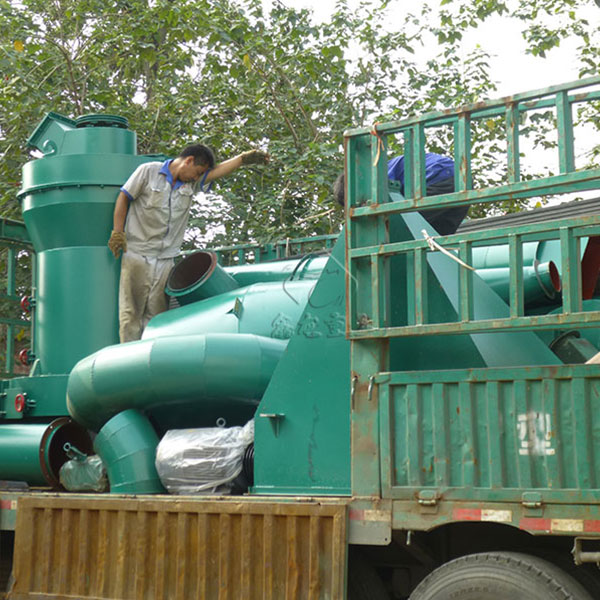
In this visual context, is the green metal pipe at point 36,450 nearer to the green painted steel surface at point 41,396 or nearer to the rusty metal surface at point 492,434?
the green painted steel surface at point 41,396

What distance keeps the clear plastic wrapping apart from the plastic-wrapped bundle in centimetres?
65

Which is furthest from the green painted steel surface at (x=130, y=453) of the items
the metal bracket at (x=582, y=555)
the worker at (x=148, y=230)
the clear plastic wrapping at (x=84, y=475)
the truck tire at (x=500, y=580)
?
the metal bracket at (x=582, y=555)

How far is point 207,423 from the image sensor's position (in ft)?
19.6

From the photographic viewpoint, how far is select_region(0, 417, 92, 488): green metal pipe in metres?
6.57

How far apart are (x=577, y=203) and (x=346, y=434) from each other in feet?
8.70

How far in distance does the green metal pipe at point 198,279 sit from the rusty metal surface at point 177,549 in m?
1.65

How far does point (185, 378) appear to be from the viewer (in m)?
5.62

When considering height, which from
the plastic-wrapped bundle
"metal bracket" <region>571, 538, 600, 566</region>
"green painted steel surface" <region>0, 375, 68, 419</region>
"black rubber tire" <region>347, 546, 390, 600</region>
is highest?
"green painted steel surface" <region>0, 375, 68, 419</region>

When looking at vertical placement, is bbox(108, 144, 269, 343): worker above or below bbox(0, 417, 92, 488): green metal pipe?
above

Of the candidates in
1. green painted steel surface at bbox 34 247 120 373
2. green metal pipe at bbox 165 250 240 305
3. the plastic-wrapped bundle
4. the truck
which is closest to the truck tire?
the truck

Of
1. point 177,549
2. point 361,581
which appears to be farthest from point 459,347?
point 177,549

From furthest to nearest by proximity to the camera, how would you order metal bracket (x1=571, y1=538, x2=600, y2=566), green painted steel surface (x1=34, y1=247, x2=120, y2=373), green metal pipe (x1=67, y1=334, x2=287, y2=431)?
green painted steel surface (x1=34, y1=247, x2=120, y2=373) < green metal pipe (x1=67, y1=334, x2=287, y2=431) < metal bracket (x1=571, y1=538, x2=600, y2=566)

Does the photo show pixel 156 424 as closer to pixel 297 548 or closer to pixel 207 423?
pixel 207 423

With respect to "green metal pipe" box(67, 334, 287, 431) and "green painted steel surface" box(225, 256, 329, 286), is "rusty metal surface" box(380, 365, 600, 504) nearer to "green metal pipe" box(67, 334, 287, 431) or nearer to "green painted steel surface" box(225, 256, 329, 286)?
"green metal pipe" box(67, 334, 287, 431)
